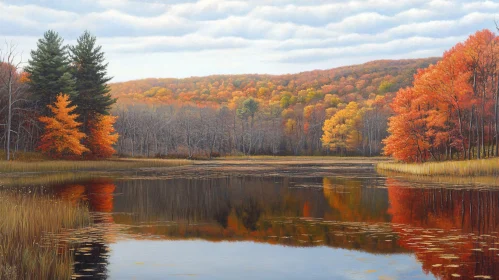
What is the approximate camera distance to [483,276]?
1110 centimetres

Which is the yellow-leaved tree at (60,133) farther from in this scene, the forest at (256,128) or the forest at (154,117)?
the forest at (256,128)

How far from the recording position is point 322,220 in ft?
67.8

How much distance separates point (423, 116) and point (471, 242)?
4390cm

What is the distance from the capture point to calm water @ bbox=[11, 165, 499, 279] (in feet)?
40.3

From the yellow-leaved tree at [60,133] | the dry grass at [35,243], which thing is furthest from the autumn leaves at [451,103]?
the dry grass at [35,243]

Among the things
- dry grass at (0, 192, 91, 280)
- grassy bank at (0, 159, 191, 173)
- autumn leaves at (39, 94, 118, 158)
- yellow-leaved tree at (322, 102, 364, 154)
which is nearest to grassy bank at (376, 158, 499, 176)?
dry grass at (0, 192, 91, 280)

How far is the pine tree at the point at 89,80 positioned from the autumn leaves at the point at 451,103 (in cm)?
4050

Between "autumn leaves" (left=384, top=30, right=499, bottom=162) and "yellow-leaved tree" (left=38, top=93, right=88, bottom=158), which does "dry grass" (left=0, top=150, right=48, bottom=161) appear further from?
"autumn leaves" (left=384, top=30, right=499, bottom=162)

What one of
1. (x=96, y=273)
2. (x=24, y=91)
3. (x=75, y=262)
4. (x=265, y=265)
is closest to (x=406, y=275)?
(x=265, y=265)

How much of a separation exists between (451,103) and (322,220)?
1570 inches

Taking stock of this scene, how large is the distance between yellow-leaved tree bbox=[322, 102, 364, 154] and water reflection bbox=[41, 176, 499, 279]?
102 m

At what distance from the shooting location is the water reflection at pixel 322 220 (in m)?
13.9

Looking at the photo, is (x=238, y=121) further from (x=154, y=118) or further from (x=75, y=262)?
(x=75, y=262)

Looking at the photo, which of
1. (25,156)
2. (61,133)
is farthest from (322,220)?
(25,156)
